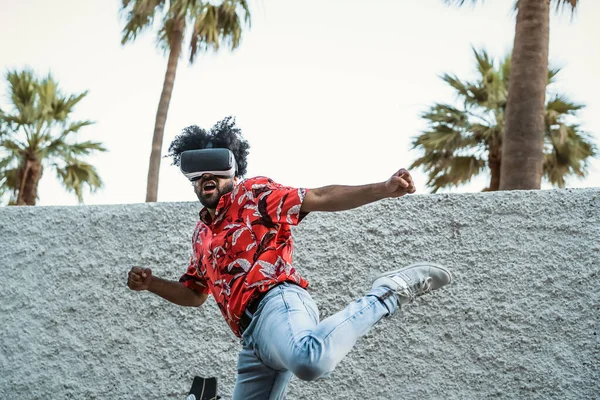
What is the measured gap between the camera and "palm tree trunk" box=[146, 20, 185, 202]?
14.5 metres

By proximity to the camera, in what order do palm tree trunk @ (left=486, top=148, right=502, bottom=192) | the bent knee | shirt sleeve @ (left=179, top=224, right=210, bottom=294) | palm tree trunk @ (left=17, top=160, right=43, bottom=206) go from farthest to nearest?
palm tree trunk @ (left=17, top=160, right=43, bottom=206)
palm tree trunk @ (left=486, top=148, right=502, bottom=192)
shirt sleeve @ (left=179, top=224, right=210, bottom=294)
the bent knee

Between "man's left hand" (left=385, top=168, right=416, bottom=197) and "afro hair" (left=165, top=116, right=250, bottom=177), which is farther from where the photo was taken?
"afro hair" (left=165, top=116, right=250, bottom=177)

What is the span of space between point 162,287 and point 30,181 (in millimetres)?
16962

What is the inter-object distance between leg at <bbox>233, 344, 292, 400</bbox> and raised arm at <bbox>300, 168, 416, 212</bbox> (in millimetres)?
615

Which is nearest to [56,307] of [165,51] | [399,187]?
[399,187]

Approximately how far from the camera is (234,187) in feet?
9.84

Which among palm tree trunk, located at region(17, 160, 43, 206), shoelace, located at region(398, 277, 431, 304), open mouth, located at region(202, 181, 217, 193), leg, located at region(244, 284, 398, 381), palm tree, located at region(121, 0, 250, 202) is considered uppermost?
palm tree, located at region(121, 0, 250, 202)

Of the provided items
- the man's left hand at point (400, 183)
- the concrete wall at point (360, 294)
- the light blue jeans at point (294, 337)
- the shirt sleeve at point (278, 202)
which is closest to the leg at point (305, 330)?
the light blue jeans at point (294, 337)

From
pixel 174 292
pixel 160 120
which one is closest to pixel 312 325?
pixel 174 292

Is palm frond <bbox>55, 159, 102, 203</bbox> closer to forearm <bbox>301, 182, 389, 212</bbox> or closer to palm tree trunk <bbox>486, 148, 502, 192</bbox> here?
palm tree trunk <bbox>486, 148, 502, 192</bbox>

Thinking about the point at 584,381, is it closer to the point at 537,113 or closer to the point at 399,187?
the point at 399,187

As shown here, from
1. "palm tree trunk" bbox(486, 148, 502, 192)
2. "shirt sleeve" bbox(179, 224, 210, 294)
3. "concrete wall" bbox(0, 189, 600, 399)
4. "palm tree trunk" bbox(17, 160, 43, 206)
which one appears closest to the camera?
"shirt sleeve" bbox(179, 224, 210, 294)

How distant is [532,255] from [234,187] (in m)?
1.67

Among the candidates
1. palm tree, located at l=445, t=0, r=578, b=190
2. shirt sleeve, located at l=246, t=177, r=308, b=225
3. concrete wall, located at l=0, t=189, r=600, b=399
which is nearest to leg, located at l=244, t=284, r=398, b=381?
shirt sleeve, located at l=246, t=177, r=308, b=225
